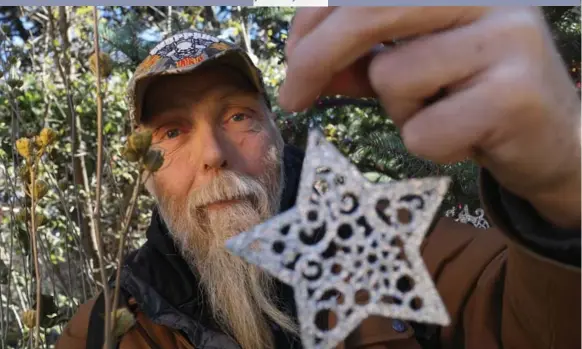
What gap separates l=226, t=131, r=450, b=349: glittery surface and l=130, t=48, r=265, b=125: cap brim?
0.50 metres

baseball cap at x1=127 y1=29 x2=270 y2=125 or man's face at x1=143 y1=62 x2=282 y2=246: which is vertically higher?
baseball cap at x1=127 y1=29 x2=270 y2=125

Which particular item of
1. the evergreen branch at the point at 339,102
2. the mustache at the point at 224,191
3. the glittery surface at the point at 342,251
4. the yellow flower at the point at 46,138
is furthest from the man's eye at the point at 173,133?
the glittery surface at the point at 342,251

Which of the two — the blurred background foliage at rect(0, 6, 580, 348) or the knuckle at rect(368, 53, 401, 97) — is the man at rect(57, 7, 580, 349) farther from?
the blurred background foliage at rect(0, 6, 580, 348)

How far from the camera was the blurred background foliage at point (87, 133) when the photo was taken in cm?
105

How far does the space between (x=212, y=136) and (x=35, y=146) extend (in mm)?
360

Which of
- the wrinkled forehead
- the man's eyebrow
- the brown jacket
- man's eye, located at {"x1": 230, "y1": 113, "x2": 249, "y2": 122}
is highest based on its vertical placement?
the wrinkled forehead

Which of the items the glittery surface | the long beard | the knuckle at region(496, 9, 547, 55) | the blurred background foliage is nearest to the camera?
the knuckle at region(496, 9, 547, 55)

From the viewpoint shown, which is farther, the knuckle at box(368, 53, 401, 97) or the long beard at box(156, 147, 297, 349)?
the long beard at box(156, 147, 297, 349)

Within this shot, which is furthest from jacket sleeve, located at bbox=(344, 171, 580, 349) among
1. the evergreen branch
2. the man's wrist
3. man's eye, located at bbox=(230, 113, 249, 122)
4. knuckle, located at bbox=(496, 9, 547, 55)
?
man's eye, located at bbox=(230, 113, 249, 122)

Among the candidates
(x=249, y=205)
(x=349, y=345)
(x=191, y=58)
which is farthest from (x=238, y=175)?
(x=349, y=345)

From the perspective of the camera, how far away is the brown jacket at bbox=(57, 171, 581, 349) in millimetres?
561

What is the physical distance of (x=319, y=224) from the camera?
0.54 meters

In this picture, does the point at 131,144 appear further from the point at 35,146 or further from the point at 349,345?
the point at 349,345

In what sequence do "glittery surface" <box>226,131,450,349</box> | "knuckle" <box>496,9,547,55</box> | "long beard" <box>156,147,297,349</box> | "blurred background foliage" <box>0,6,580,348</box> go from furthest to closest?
"blurred background foliage" <box>0,6,580,348</box> < "long beard" <box>156,147,297,349</box> < "glittery surface" <box>226,131,450,349</box> < "knuckle" <box>496,9,547,55</box>
